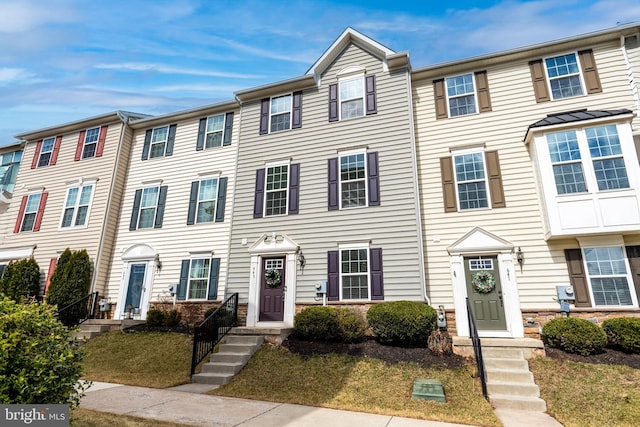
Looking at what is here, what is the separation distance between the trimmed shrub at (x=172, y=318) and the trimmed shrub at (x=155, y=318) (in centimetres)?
15

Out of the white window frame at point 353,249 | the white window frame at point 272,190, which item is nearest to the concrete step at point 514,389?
the white window frame at point 353,249

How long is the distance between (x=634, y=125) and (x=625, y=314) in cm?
495

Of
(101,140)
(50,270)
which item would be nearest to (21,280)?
(50,270)

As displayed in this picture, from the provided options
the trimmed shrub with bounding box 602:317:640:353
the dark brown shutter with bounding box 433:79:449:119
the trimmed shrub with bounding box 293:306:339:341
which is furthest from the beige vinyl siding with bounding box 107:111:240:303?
the trimmed shrub with bounding box 602:317:640:353

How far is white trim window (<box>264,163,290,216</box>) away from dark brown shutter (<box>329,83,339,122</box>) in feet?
7.50

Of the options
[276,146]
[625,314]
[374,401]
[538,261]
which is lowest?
[374,401]

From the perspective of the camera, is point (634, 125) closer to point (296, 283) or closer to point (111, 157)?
point (296, 283)

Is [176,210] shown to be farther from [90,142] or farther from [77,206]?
[90,142]

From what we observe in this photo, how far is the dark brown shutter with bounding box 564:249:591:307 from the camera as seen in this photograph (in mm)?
8547

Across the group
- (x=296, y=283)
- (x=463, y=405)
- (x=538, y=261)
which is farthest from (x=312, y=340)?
(x=538, y=261)

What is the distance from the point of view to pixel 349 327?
897 cm

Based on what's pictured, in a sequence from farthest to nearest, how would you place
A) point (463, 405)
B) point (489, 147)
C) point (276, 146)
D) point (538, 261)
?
point (276, 146), point (489, 147), point (538, 261), point (463, 405)

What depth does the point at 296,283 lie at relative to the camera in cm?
1079

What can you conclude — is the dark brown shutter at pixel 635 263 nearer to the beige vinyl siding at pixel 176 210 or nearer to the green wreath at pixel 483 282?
the green wreath at pixel 483 282
